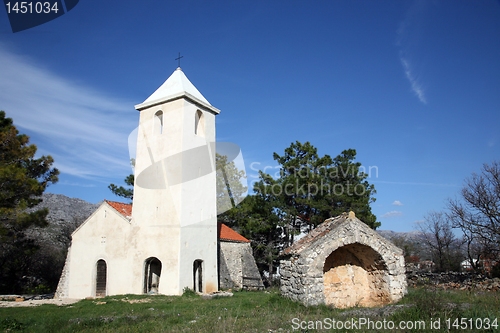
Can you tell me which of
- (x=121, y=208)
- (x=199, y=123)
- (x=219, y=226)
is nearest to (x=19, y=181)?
(x=121, y=208)

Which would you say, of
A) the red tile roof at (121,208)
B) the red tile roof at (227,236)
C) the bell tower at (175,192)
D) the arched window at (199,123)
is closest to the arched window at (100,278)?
the bell tower at (175,192)

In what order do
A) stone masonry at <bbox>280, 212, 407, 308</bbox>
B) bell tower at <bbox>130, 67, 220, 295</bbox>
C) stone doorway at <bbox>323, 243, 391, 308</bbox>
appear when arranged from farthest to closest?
1. bell tower at <bbox>130, 67, 220, 295</bbox>
2. stone doorway at <bbox>323, 243, 391, 308</bbox>
3. stone masonry at <bbox>280, 212, 407, 308</bbox>

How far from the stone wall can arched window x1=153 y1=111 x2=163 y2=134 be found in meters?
8.16

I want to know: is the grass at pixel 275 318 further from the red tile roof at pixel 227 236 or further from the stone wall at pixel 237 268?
the red tile roof at pixel 227 236

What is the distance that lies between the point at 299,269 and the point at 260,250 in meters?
18.3

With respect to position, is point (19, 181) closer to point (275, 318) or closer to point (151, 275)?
point (151, 275)

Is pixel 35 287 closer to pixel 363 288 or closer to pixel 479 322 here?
pixel 363 288

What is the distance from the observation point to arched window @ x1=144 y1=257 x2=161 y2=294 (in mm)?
19000

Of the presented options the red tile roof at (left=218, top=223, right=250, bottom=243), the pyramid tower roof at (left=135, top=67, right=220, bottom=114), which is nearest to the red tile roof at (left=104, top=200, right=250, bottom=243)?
the red tile roof at (left=218, top=223, right=250, bottom=243)

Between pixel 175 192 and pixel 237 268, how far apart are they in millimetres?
7713

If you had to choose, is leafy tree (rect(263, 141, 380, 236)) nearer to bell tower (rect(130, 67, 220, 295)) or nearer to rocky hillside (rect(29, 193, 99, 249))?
bell tower (rect(130, 67, 220, 295))

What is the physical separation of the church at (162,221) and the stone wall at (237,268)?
0.72 m

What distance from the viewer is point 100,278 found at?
20.4 m

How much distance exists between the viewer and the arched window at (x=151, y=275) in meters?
19.0
